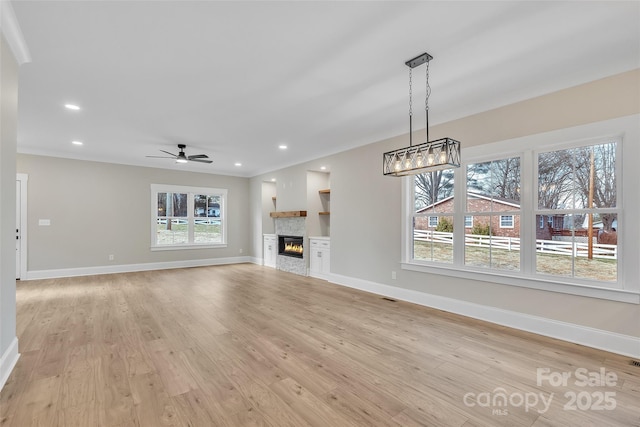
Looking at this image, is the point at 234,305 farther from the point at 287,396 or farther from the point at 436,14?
the point at 436,14

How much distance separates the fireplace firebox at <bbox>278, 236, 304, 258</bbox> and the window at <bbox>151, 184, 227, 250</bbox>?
2037 mm

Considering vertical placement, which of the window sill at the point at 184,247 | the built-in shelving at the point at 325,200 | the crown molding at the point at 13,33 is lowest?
the window sill at the point at 184,247

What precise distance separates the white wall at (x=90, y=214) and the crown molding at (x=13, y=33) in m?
4.99

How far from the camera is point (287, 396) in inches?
81.4

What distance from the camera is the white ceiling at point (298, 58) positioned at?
2.08 meters

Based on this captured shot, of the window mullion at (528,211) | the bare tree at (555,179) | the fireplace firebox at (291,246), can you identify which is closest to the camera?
the bare tree at (555,179)

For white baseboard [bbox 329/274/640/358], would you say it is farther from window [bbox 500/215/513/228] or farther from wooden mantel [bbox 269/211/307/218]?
wooden mantel [bbox 269/211/307/218]

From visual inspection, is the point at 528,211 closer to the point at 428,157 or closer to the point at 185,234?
the point at 428,157

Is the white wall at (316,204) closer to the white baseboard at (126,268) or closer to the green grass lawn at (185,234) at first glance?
the white baseboard at (126,268)

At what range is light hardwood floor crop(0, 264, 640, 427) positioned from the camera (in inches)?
73.9

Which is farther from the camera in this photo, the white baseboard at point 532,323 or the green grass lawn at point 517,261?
the green grass lawn at point 517,261

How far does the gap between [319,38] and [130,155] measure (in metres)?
6.04

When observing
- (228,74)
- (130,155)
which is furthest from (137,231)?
(228,74)

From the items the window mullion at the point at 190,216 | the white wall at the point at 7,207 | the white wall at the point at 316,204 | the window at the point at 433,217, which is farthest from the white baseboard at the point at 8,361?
the window mullion at the point at 190,216
